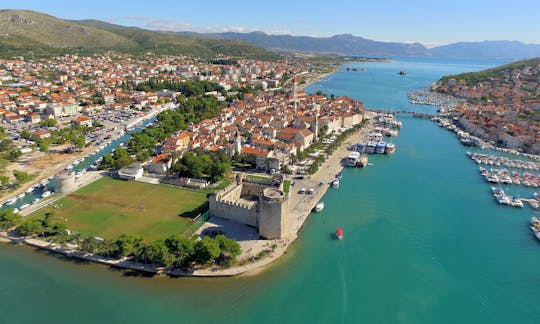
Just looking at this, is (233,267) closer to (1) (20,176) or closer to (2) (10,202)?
(2) (10,202)

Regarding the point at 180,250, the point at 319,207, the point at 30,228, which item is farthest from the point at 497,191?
the point at 30,228

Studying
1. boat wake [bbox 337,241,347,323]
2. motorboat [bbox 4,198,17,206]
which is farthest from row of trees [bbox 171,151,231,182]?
boat wake [bbox 337,241,347,323]

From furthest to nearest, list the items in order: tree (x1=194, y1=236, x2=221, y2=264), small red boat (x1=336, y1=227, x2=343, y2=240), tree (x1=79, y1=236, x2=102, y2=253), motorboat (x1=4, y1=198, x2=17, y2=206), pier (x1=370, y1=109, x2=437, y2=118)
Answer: pier (x1=370, y1=109, x2=437, y2=118), motorboat (x1=4, y1=198, x2=17, y2=206), small red boat (x1=336, y1=227, x2=343, y2=240), tree (x1=79, y1=236, x2=102, y2=253), tree (x1=194, y1=236, x2=221, y2=264)

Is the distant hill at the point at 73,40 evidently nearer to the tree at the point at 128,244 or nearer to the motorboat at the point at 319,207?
the tree at the point at 128,244

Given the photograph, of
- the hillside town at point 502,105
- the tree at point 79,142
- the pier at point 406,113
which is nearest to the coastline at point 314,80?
the pier at point 406,113

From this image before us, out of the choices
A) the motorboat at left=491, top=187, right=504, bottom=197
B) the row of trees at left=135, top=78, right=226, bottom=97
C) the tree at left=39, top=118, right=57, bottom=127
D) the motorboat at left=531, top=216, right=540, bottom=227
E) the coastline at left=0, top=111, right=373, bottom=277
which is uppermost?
the row of trees at left=135, top=78, right=226, bottom=97

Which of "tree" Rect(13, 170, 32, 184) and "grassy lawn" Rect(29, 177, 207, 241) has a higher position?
"tree" Rect(13, 170, 32, 184)

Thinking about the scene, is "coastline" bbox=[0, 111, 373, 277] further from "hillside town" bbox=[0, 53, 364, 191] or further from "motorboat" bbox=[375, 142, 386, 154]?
"motorboat" bbox=[375, 142, 386, 154]
